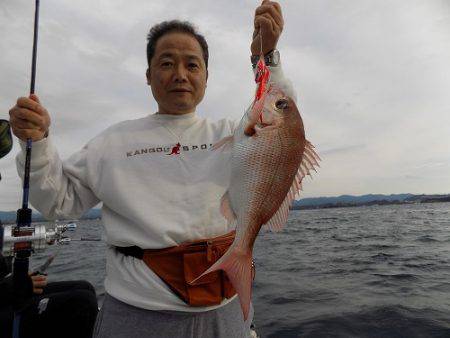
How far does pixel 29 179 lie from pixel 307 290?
7910mm

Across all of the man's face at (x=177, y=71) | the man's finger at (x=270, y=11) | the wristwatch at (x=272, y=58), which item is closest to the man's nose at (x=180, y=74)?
the man's face at (x=177, y=71)

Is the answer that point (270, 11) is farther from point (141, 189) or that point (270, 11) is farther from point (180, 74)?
point (141, 189)

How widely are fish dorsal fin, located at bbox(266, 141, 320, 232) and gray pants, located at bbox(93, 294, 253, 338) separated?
26.4 inches

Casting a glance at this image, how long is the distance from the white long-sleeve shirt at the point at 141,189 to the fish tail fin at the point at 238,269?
359 mm

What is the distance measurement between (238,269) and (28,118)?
1440 millimetres

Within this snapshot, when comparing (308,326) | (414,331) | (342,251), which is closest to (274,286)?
(308,326)

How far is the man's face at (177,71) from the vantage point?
7.79ft

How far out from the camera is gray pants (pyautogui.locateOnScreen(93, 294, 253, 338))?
2.07 m

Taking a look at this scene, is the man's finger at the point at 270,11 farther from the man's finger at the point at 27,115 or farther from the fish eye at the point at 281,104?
the man's finger at the point at 27,115

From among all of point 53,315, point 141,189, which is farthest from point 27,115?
point 53,315

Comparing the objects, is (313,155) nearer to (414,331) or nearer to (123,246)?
(123,246)

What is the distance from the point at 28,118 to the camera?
1982mm

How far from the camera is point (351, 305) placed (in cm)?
723

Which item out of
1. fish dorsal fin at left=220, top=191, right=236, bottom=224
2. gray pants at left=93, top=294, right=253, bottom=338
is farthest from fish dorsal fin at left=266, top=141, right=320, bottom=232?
gray pants at left=93, top=294, right=253, bottom=338
